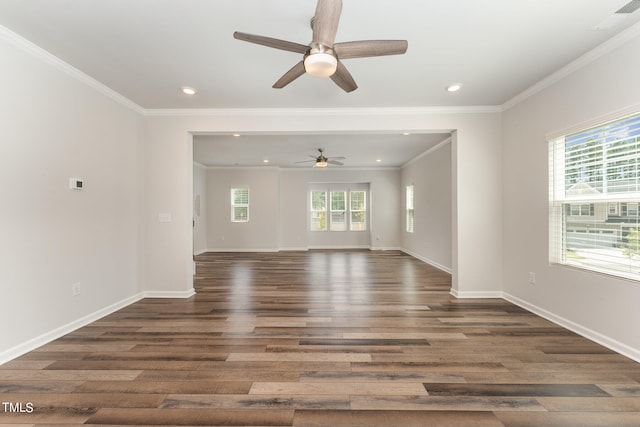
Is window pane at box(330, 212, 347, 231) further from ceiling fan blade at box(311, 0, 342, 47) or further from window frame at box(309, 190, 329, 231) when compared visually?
ceiling fan blade at box(311, 0, 342, 47)

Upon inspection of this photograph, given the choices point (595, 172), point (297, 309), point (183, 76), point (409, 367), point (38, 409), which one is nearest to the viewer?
point (38, 409)

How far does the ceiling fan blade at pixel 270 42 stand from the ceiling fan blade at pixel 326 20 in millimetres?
130

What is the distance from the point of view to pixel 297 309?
3510 millimetres

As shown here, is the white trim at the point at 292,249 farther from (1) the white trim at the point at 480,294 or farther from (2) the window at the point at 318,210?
(1) the white trim at the point at 480,294

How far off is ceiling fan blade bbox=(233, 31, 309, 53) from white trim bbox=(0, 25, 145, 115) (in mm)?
2095

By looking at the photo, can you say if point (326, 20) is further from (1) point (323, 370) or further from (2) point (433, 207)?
(2) point (433, 207)

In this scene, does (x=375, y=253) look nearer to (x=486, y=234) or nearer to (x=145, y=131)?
(x=486, y=234)

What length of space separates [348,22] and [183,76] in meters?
1.88

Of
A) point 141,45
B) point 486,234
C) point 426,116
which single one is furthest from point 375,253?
point 141,45

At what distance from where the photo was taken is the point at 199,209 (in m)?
8.43

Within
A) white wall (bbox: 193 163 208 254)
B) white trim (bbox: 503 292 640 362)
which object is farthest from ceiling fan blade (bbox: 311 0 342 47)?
white wall (bbox: 193 163 208 254)

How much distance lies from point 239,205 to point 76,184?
6.00 m

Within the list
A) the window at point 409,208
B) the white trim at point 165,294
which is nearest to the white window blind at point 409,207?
the window at point 409,208

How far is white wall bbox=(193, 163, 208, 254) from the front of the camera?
26.6 ft
